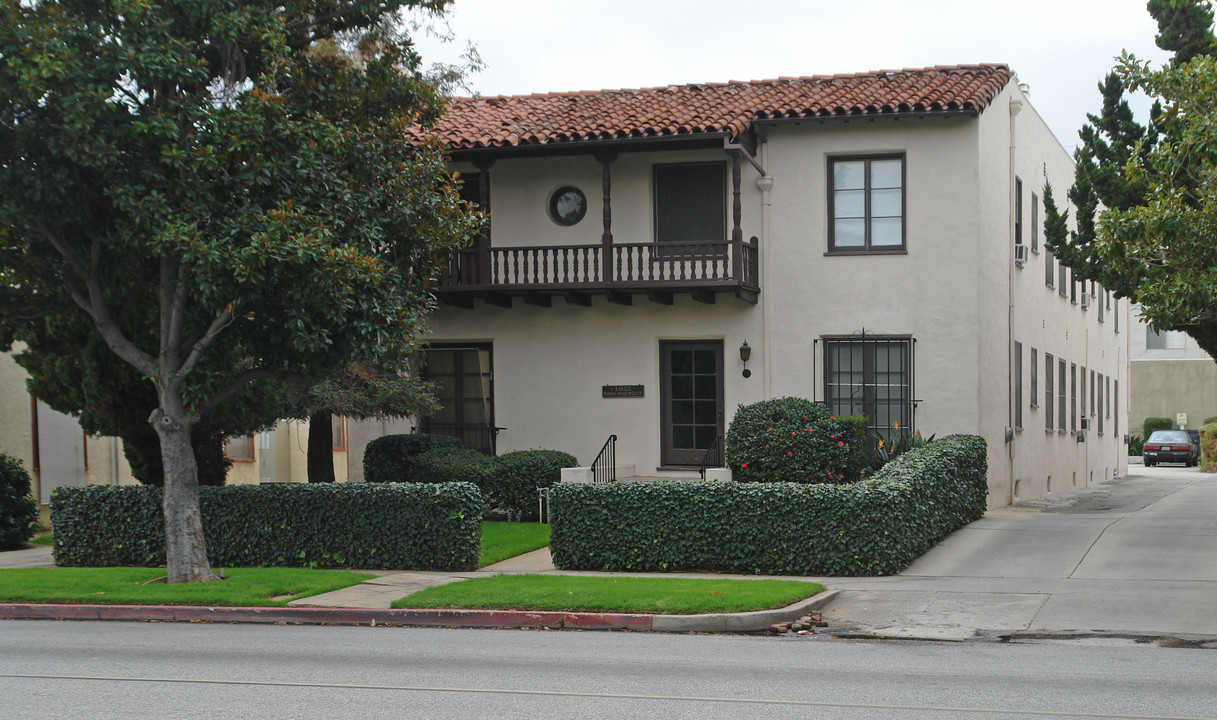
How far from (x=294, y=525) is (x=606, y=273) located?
24.3 ft

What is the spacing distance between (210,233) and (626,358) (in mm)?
10078

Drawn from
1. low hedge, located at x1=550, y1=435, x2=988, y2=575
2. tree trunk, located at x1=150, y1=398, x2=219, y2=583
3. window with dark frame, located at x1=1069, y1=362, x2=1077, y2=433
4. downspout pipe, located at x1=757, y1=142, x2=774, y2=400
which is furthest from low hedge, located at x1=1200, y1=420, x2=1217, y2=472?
tree trunk, located at x1=150, y1=398, x2=219, y2=583

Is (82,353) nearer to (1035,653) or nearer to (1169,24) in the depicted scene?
(1035,653)

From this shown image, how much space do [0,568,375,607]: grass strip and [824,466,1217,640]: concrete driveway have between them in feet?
19.3

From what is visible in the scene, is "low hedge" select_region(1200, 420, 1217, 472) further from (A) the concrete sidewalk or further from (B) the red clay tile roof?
(A) the concrete sidewalk

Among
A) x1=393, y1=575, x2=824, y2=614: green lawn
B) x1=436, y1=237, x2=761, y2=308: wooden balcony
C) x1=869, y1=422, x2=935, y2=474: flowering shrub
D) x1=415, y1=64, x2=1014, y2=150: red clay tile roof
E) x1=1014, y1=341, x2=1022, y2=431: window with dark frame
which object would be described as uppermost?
x1=415, y1=64, x2=1014, y2=150: red clay tile roof

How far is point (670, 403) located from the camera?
21.6 meters

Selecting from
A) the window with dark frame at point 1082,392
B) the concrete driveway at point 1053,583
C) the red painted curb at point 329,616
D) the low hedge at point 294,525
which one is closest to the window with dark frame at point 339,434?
the low hedge at point 294,525

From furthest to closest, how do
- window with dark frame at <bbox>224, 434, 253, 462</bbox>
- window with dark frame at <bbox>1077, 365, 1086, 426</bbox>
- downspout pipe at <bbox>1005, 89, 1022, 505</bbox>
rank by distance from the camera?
window with dark frame at <bbox>1077, 365, 1086, 426</bbox>, window with dark frame at <bbox>224, 434, 253, 462</bbox>, downspout pipe at <bbox>1005, 89, 1022, 505</bbox>

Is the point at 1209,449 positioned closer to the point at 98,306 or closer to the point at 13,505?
the point at 13,505

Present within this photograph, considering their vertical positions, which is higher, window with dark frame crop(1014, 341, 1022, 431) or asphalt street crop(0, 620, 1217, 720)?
window with dark frame crop(1014, 341, 1022, 431)

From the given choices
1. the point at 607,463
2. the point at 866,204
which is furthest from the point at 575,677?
the point at 866,204

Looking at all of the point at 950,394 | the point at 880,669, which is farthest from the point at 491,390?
the point at 880,669

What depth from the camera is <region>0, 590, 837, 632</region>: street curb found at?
11.3 m
